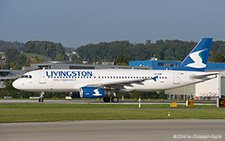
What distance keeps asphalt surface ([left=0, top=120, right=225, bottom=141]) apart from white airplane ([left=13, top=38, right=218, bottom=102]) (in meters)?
24.1

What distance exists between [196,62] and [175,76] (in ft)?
13.5

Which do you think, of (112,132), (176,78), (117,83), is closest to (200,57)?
(176,78)

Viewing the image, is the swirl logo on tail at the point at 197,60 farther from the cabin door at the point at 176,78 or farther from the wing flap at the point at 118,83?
the wing flap at the point at 118,83

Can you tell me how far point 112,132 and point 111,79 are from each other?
31170 mm

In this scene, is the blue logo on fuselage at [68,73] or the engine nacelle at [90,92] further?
the blue logo on fuselage at [68,73]

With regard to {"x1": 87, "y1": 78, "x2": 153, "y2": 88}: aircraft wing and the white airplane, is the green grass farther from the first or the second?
{"x1": 87, "y1": 78, "x2": 153, "y2": 88}: aircraft wing

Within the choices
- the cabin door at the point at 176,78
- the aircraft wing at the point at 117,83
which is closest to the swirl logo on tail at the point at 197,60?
the cabin door at the point at 176,78

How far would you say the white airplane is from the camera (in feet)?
161

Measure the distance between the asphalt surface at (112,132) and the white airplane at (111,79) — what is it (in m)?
24.1

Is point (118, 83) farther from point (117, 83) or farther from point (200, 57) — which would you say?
point (200, 57)

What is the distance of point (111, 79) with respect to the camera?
5194cm

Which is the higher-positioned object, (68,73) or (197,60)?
(197,60)

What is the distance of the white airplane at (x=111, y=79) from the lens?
4922 cm

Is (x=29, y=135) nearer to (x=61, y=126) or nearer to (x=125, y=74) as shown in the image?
(x=61, y=126)
